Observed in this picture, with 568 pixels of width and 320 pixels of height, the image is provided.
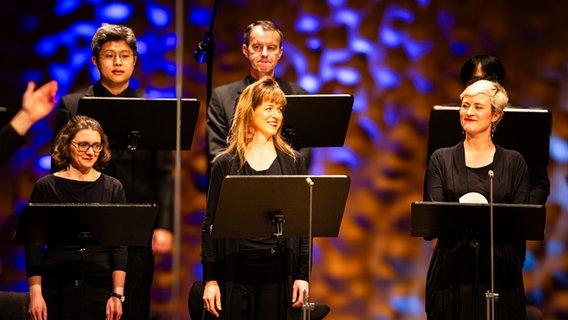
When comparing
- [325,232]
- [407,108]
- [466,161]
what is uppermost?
[407,108]

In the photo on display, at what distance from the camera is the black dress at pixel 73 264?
369 centimetres

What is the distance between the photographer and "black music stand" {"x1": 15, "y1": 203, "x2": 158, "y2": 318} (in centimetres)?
338

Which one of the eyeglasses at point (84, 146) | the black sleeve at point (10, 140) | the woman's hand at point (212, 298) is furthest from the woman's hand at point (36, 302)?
the black sleeve at point (10, 140)

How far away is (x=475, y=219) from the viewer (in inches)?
135

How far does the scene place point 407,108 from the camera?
17.8ft

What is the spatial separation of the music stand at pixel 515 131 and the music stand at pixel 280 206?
0.80 meters

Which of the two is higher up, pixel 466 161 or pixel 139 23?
pixel 139 23

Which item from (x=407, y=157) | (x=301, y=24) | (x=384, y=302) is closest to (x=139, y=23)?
(x=301, y=24)

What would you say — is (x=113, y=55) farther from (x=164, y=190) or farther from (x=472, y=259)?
(x=472, y=259)

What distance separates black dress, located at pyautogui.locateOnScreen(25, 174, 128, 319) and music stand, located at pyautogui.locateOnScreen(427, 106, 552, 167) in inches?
55.8

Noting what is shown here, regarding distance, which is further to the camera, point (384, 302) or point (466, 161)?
point (384, 302)

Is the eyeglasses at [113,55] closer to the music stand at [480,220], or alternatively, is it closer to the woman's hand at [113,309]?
the woman's hand at [113,309]

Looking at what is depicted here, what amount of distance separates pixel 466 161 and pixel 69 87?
254 centimetres

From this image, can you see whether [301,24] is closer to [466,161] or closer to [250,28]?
[250,28]
